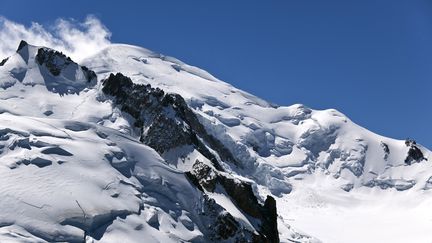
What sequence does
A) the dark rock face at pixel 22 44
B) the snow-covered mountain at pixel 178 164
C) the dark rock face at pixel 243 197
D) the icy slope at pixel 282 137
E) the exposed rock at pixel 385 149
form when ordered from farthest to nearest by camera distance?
the exposed rock at pixel 385 149 < the icy slope at pixel 282 137 < the dark rock face at pixel 22 44 < the dark rock face at pixel 243 197 < the snow-covered mountain at pixel 178 164

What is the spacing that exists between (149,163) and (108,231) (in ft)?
39.9

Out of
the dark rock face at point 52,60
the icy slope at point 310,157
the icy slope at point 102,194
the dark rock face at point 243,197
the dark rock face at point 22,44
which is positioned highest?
the icy slope at point 310,157

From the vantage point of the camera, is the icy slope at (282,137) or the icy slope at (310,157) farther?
the icy slope at (282,137)

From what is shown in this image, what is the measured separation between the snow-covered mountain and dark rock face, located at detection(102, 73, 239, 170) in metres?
0.24

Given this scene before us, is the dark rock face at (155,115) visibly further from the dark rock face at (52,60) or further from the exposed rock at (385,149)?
the exposed rock at (385,149)

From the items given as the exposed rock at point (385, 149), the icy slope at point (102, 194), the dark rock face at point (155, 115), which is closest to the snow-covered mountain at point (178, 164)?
the icy slope at point (102, 194)

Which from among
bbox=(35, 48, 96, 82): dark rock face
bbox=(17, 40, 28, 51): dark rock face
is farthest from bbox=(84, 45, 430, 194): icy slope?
bbox=(17, 40, 28, 51): dark rock face

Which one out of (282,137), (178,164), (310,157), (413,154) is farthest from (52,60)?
(413,154)

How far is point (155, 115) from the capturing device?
309ft

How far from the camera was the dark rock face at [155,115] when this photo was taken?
87312 mm

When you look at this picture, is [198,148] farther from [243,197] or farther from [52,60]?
[52,60]

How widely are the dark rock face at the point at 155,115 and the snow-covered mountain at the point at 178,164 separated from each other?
0.78 ft

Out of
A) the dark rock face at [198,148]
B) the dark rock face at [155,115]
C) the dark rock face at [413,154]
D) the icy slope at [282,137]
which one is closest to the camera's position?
the dark rock face at [198,148]

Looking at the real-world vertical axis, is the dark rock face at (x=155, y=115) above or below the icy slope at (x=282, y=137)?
below
